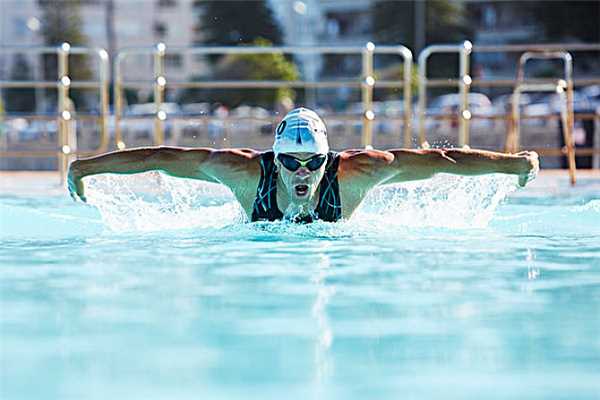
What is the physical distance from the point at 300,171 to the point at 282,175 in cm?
10

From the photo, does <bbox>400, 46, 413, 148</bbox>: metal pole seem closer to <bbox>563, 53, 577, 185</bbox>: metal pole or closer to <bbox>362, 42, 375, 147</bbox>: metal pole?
<bbox>362, 42, 375, 147</bbox>: metal pole

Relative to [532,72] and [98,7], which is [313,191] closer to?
[532,72]

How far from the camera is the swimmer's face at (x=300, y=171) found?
479 centimetres

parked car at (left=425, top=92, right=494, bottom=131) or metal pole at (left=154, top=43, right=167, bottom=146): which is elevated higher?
parked car at (left=425, top=92, right=494, bottom=131)

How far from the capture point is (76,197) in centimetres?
509

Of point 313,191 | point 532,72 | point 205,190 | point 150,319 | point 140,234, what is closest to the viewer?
point 150,319

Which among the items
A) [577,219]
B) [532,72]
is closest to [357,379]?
[577,219]

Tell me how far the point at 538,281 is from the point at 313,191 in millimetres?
1278

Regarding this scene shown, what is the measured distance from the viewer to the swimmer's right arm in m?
4.93

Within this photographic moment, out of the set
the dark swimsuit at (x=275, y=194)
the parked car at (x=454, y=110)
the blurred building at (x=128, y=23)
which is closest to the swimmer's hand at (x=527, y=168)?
the dark swimsuit at (x=275, y=194)

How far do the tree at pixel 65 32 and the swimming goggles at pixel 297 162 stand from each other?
124 ft

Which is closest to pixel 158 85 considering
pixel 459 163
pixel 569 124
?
pixel 569 124

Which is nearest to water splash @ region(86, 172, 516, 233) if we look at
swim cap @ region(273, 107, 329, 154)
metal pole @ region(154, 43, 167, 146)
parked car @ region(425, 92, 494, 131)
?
swim cap @ region(273, 107, 329, 154)

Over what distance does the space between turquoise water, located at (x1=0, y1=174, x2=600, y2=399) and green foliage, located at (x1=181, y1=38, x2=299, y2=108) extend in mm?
26184
